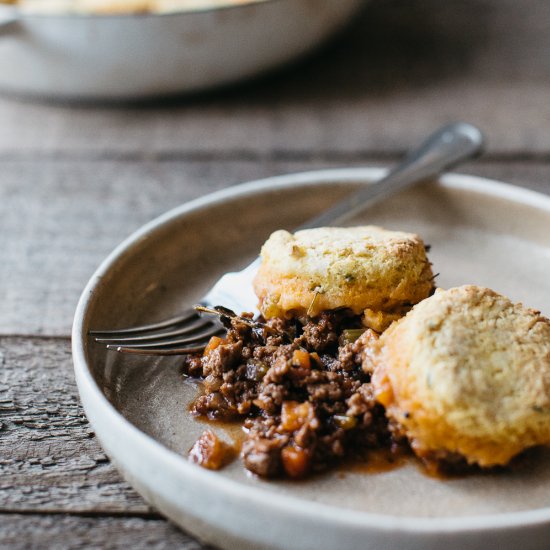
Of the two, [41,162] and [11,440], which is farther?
[41,162]

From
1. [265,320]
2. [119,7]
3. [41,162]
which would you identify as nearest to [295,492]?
[265,320]

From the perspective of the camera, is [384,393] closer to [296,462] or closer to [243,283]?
[296,462]

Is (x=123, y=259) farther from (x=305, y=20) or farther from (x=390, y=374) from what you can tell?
(x=305, y=20)

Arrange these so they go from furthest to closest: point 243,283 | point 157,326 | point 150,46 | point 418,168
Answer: point 150,46, point 418,168, point 243,283, point 157,326

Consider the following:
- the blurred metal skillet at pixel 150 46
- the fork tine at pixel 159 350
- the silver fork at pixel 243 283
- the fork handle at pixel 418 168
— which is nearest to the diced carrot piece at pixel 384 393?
the silver fork at pixel 243 283

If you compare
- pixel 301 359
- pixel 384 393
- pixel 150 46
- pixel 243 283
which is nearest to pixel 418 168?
pixel 243 283

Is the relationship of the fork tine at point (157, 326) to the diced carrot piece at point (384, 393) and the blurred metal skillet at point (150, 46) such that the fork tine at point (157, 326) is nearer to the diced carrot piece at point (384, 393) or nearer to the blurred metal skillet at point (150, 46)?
the diced carrot piece at point (384, 393)
